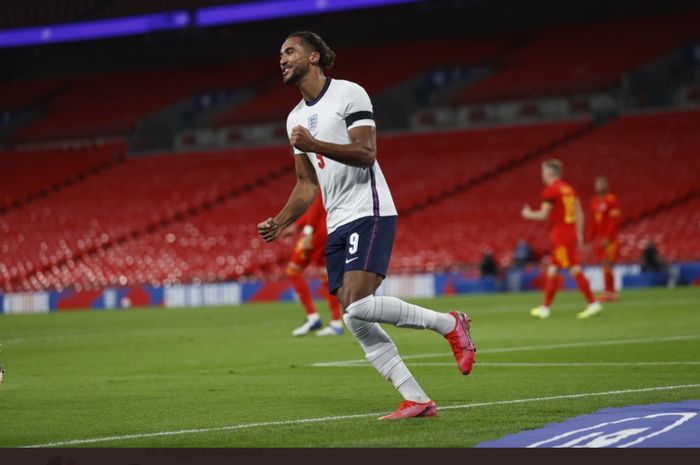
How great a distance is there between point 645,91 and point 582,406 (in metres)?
35.3

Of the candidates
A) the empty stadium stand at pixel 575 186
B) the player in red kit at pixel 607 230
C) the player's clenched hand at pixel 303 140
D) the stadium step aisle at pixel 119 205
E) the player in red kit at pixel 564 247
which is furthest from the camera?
the stadium step aisle at pixel 119 205

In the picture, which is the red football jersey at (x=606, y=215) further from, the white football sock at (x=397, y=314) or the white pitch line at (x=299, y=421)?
the white football sock at (x=397, y=314)

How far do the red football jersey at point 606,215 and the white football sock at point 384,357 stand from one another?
55.6 feet

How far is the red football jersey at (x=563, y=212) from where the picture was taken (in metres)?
20.0

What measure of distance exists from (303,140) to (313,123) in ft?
1.62

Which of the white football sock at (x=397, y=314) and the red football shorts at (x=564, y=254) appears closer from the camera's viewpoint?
the white football sock at (x=397, y=314)

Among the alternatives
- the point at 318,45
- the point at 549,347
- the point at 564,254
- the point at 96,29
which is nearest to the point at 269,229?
the point at 318,45

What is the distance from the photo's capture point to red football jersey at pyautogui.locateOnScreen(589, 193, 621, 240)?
2522cm

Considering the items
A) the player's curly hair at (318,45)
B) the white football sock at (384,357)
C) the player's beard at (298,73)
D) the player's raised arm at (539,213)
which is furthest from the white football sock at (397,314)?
the player's raised arm at (539,213)

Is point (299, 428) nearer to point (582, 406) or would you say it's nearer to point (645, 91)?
point (582, 406)

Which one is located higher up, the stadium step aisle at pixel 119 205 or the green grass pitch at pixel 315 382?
the stadium step aisle at pixel 119 205

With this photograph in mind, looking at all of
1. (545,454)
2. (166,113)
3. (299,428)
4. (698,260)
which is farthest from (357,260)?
(166,113)

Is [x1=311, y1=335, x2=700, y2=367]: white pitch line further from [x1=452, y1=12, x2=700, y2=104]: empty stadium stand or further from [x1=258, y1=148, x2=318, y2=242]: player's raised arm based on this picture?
[x1=452, y1=12, x2=700, y2=104]: empty stadium stand

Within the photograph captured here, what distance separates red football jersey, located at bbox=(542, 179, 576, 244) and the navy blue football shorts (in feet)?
38.0
